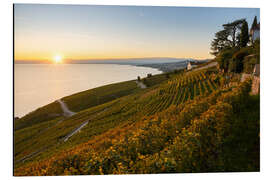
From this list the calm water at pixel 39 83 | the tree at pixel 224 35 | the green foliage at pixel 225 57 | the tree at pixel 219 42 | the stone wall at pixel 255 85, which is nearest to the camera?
the calm water at pixel 39 83

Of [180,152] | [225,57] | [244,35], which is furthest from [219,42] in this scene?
[180,152]

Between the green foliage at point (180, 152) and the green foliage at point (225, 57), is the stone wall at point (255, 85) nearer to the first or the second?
the green foliage at point (180, 152)

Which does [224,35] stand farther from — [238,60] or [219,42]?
[238,60]

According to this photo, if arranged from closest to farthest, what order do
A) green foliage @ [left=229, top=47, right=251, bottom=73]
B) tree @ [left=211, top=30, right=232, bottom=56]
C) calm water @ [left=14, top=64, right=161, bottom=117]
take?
1. calm water @ [left=14, top=64, right=161, bottom=117]
2. tree @ [left=211, top=30, right=232, bottom=56]
3. green foliage @ [left=229, top=47, right=251, bottom=73]

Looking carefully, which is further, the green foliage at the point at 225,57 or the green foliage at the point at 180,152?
the green foliage at the point at 225,57

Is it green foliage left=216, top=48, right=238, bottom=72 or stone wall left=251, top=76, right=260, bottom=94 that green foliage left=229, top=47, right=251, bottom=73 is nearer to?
green foliage left=216, top=48, right=238, bottom=72

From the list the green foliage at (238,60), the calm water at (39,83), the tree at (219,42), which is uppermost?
the tree at (219,42)

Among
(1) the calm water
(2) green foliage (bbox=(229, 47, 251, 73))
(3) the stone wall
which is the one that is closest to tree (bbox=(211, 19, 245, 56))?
(2) green foliage (bbox=(229, 47, 251, 73))

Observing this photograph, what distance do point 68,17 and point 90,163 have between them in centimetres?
343

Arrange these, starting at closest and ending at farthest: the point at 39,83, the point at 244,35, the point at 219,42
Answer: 1. the point at 219,42
2. the point at 244,35
3. the point at 39,83

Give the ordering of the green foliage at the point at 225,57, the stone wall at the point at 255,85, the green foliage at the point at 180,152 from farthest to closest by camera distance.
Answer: the green foliage at the point at 225,57 → the stone wall at the point at 255,85 → the green foliage at the point at 180,152

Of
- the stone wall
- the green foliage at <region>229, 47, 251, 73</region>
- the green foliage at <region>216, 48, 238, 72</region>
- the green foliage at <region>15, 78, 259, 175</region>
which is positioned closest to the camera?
the green foliage at <region>15, 78, 259, 175</region>

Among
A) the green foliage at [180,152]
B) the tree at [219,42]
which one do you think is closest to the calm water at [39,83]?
the green foliage at [180,152]
